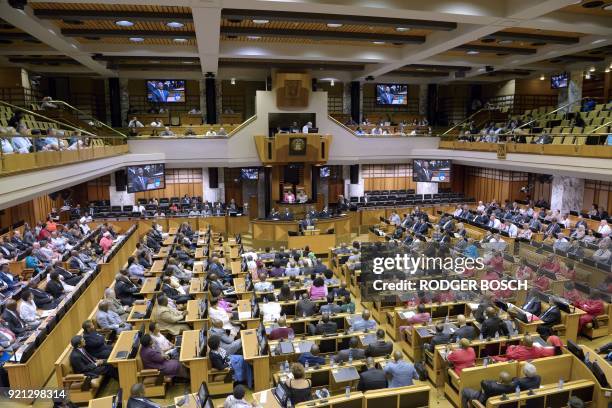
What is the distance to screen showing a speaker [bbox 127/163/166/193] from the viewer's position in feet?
53.1

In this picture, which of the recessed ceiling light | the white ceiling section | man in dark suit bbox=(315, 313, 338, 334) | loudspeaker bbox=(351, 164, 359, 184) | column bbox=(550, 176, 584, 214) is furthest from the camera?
loudspeaker bbox=(351, 164, 359, 184)

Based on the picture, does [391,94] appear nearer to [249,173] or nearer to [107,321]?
[249,173]

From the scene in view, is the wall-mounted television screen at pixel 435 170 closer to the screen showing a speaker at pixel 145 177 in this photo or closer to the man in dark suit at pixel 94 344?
the screen showing a speaker at pixel 145 177

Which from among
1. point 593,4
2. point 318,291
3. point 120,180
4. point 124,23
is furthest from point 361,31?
point 120,180

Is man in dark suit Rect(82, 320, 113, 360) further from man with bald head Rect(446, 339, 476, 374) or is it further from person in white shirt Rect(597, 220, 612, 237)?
person in white shirt Rect(597, 220, 612, 237)

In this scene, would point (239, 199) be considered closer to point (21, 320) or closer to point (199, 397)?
point (21, 320)

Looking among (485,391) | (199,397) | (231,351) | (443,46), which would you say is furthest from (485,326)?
(443,46)

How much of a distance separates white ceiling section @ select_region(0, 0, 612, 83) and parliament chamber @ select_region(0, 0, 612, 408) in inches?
3.4

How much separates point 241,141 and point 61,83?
32.5 ft

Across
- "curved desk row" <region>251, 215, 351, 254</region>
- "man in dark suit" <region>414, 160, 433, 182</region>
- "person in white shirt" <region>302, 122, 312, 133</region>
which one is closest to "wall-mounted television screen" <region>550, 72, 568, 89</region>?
"man in dark suit" <region>414, 160, 433, 182</region>

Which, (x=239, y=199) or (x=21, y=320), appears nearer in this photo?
(x=21, y=320)

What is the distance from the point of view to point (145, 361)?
684cm

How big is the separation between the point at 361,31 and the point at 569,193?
11684 millimetres

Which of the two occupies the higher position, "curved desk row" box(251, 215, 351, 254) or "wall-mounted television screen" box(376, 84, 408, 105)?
"wall-mounted television screen" box(376, 84, 408, 105)
